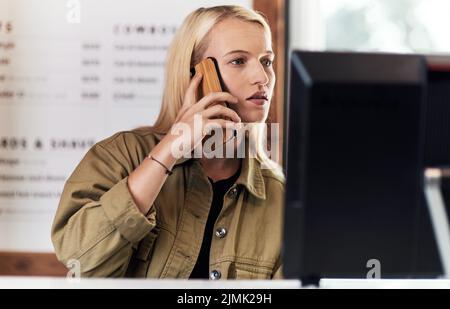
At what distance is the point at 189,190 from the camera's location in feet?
5.70

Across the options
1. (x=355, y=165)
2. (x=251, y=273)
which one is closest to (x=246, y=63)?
(x=251, y=273)

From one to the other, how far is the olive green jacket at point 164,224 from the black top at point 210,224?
1 cm

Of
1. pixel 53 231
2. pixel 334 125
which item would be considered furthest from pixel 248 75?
pixel 334 125

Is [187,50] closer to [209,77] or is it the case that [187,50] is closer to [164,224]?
[209,77]

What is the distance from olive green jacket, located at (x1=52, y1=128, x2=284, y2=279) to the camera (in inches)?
63.9

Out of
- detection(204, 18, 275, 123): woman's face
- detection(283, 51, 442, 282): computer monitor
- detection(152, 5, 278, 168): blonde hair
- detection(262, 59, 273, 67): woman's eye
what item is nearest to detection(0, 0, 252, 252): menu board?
detection(152, 5, 278, 168): blonde hair

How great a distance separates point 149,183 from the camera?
1.60 metres

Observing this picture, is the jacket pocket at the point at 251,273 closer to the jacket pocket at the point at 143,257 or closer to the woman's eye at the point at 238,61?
the jacket pocket at the point at 143,257

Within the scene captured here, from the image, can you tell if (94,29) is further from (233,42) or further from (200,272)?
(200,272)

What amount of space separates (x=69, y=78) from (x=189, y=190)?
1.67 ft

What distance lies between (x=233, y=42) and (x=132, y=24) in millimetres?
331

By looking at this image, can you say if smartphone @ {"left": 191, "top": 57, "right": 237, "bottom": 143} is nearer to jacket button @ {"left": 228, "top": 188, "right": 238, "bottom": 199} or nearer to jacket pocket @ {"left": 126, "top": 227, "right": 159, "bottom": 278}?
jacket button @ {"left": 228, "top": 188, "right": 238, "bottom": 199}

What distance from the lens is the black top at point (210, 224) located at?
1.68 m

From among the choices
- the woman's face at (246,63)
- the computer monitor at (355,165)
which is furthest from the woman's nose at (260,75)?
the computer monitor at (355,165)
